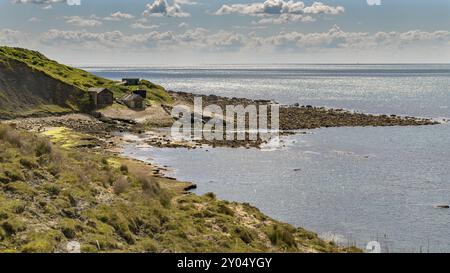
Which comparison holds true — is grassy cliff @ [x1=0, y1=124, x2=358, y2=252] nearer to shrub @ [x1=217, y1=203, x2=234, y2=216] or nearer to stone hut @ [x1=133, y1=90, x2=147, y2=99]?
shrub @ [x1=217, y1=203, x2=234, y2=216]

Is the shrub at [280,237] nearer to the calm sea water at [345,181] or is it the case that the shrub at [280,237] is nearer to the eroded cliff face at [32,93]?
the calm sea water at [345,181]

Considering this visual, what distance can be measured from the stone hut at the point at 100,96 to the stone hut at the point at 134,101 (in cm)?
497

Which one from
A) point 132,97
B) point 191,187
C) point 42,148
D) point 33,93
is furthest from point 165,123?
point 42,148

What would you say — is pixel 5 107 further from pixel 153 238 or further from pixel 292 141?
pixel 153 238

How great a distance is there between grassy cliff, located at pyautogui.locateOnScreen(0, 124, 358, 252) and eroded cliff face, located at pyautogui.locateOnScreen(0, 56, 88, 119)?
231 feet

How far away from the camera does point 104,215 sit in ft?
92.2

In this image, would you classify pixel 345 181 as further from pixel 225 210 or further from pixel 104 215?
pixel 104 215

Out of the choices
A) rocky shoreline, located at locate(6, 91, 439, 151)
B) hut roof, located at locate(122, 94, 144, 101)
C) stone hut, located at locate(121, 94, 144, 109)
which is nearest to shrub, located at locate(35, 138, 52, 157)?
rocky shoreline, located at locate(6, 91, 439, 151)

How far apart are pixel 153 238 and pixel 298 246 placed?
11.0 metres

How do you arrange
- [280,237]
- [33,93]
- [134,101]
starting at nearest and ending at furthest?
[280,237], [33,93], [134,101]

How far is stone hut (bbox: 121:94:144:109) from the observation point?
12400 cm

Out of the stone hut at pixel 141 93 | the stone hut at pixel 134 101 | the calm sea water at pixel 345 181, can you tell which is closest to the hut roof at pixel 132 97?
the stone hut at pixel 134 101

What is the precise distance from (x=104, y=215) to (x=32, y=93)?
308ft
